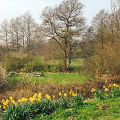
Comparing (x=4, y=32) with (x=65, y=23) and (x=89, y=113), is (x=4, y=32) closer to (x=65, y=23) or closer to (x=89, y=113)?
(x=65, y=23)

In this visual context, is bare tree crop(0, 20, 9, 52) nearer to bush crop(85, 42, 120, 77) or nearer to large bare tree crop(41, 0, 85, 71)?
large bare tree crop(41, 0, 85, 71)

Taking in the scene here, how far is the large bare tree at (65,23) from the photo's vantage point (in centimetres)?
1800

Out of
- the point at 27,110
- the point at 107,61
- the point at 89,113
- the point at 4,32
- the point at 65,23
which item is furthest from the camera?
the point at 4,32

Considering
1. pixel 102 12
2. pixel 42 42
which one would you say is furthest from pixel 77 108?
pixel 102 12

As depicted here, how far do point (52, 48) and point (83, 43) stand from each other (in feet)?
13.9

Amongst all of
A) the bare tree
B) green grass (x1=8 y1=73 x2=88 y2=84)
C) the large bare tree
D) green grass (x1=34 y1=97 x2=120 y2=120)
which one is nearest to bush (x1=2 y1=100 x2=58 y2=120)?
green grass (x1=34 y1=97 x2=120 y2=120)

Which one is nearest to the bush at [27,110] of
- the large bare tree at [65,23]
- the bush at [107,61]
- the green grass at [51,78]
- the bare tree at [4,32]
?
the green grass at [51,78]

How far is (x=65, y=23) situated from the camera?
18.4m

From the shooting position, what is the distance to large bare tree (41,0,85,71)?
18.0 m

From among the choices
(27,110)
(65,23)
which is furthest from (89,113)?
(65,23)

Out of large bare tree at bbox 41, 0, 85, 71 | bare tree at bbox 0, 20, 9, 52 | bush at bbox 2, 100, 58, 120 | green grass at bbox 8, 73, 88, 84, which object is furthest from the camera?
bare tree at bbox 0, 20, 9, 52

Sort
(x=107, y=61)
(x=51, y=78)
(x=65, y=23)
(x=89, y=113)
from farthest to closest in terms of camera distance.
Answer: (x=65, y=23)
(x=51, y=78)
(x=107, y=61)
(x=89, y=113)

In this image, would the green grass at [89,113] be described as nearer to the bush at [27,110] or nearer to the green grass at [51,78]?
the bush at [27,110]

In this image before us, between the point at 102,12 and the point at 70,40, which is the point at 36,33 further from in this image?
the point at 102,12
